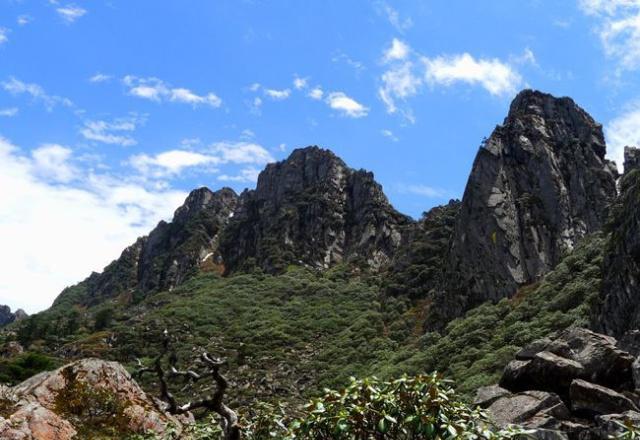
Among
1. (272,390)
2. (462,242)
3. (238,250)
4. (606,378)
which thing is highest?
(238,250)

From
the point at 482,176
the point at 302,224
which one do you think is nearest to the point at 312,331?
the point at 482,176

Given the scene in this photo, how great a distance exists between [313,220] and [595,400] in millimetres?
123532

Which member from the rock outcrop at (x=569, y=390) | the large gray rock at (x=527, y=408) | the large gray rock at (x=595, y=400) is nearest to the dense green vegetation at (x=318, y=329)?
the rock outcrop at (x=569, y=390)

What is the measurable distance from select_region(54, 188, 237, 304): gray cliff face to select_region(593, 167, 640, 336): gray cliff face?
111m

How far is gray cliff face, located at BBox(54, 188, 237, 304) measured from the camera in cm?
15138

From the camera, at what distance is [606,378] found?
57.7 ft

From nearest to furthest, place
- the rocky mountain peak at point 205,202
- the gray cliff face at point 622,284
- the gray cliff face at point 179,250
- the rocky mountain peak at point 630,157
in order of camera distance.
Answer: the gray cliff face at point 622,284 → the rocky mountain peak at point 630,157 → the gray cliff face at point 179,250 → the rocky mountain peak at point 205,202

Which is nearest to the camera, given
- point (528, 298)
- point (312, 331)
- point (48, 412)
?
point (48, 412)

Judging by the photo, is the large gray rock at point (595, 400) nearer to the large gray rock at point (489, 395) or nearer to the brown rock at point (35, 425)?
the large gray rock at point (489, 395)

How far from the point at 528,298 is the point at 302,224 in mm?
86680

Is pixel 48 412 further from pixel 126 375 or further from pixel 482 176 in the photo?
pixel 482 176

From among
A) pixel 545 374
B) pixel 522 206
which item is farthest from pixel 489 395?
pixel 522 206

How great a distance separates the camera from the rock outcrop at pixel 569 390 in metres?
14.8

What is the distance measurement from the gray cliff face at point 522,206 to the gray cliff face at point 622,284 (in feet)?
75.8
